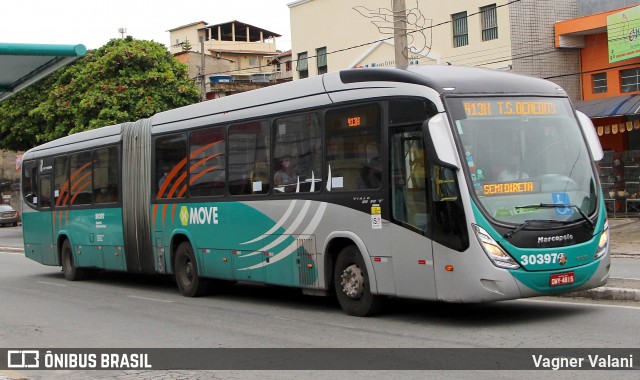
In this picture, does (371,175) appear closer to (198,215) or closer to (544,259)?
(544,259)

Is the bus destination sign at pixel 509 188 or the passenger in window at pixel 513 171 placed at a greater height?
the passenger in window at pixel 513 171

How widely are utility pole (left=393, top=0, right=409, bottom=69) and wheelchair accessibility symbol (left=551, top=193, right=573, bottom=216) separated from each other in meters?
8.03

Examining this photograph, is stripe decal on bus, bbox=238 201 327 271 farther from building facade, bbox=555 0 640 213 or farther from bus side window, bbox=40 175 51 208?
building facade, bbox=555 0 640 213

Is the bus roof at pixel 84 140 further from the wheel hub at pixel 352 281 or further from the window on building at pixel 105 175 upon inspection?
the wheel hub at pixel 352 281

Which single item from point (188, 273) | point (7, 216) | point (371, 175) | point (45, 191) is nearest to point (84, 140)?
point (45, 191)

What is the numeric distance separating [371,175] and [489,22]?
20.8m

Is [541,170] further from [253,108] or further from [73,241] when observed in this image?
[73,241]

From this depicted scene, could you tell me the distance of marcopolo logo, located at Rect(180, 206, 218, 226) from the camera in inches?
559

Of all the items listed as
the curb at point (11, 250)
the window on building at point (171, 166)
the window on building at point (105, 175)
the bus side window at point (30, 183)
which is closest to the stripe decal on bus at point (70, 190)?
the window on building at point (105, 175)

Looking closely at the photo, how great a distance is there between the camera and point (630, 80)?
1133 inches

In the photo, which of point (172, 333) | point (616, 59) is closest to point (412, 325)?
point (172, 333)

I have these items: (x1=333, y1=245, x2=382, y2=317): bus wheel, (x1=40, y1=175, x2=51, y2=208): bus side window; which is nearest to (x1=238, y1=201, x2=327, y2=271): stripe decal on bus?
(x1=333, y1=245, x2=382, y2=317): bus wheel

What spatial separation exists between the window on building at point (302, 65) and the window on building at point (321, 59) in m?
0.82

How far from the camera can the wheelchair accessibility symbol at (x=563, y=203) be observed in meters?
9.92
